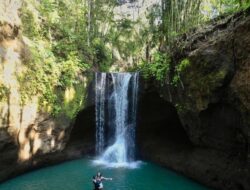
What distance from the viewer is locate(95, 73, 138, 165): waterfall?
19688mm

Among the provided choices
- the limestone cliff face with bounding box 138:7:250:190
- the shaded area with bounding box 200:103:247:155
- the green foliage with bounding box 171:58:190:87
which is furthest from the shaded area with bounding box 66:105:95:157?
the shaded area with bounding box 200:103:247:155

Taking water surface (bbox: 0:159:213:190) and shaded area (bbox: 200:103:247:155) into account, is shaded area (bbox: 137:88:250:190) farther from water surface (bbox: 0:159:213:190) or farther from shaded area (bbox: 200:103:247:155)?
water surface (bbox: 0:159:213:190)

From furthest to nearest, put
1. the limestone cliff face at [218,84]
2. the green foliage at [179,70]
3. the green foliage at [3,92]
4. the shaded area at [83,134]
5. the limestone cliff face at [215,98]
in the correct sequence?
the shaded area at [83,134] < the green foliage at [179,70] < the green foliage at [3,92] < the limestone cliff face at [215,98] < the limestone cliff face at [218,84]

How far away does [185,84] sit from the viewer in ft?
47.2

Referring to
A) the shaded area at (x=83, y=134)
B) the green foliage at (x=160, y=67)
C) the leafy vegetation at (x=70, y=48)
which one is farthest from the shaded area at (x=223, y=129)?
the shaded area at (x=83, y=134)

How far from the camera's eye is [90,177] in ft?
50.4

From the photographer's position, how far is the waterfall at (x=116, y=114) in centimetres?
1969

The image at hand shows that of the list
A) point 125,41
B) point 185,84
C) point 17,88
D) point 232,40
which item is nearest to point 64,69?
point 17,88

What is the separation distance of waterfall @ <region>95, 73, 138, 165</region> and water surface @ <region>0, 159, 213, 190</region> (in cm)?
252

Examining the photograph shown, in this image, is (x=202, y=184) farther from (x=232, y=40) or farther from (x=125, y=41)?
(x=125, y=41)

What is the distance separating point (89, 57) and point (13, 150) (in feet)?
32.2

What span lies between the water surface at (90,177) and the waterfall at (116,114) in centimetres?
252

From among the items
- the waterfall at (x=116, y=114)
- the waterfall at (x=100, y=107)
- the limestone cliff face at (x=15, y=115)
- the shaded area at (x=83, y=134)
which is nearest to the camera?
the limestone cliff face at (x=15, y=115)

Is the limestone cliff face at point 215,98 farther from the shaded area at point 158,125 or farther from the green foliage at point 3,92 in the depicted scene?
the green foliage at point 3,92
